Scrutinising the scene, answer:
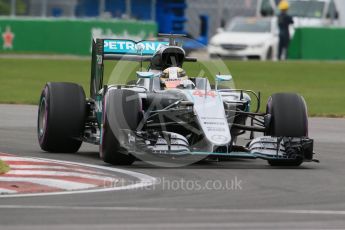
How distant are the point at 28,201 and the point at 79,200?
0.44m

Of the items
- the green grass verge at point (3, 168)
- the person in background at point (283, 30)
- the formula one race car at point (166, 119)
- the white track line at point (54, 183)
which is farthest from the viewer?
the person in background at point (283, 30)

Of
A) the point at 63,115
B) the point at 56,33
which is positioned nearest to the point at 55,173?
the point at 63,115

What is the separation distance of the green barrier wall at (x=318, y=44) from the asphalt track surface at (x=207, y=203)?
96.5 feet

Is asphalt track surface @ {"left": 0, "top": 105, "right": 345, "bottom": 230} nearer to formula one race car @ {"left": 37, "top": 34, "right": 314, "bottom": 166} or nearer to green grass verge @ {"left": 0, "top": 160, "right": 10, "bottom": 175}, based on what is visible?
formula one race car @ {"left": 37, "top": 34, "right": 314, "bottom": 166}

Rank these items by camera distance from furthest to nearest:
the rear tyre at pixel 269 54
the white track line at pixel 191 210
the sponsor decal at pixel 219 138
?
the rear tyre at pixel 269 54 → the sponsor decal at pixel 219 138 → the white track line at pixel 191 210

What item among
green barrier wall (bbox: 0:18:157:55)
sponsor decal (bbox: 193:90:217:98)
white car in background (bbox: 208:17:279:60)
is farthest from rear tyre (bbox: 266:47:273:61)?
sponsor decal (bbox: 193:90:217:98)

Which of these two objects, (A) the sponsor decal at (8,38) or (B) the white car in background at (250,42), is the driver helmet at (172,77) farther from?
(B) the white car in background at (250,42)

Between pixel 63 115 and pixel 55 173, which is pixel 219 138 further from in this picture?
pixel 63 115

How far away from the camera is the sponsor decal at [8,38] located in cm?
4116

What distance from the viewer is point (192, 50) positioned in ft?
163

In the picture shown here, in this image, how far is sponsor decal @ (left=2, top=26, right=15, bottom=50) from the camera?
1620 inches

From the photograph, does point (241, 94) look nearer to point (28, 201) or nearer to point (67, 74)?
point (28, 201)

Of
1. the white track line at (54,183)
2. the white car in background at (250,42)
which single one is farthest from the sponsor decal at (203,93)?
the white car in background at (250,42)

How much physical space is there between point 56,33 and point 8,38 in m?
1.62
